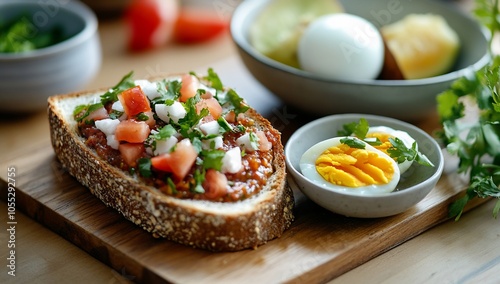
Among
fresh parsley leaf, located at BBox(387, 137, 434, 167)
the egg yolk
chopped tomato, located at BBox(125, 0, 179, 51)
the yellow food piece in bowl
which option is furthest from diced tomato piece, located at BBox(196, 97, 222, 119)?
chopped tomato, located at BBox(125, 0, 179, 51)

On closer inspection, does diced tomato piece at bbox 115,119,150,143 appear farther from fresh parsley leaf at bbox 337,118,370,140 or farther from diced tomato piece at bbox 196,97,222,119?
fresh parsley leaf at bbox 337,118,370,140

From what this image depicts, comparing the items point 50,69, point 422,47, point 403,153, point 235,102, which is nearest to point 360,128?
point 403,153

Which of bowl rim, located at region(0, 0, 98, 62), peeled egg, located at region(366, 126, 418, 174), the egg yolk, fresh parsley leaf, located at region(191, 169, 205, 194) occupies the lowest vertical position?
peeled egg, located at region(366, 126, 418, 174)

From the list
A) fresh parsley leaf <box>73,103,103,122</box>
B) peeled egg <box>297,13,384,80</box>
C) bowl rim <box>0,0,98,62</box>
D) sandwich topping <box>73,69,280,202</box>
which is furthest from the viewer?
bowl rim <box>0,0,98,62</box>

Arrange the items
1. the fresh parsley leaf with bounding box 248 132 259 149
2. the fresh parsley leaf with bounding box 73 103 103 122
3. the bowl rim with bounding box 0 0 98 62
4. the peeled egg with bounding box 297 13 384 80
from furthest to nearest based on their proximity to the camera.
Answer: the bowl rim with bounding box 0 0 98 62 → the peeled egg with bounding box 297 13 384 80 → the fresh parsley leaf with bounding box 73 103 103 122 → the fresh parsley leaf with bounding box 248 132 259 149

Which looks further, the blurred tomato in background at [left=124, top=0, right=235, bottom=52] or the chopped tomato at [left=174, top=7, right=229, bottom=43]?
the chopped tomato at [left=174, top=7, right=229, bottom=43]

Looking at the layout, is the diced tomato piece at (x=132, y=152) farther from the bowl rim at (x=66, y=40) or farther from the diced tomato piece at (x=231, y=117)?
the bowl rim at (x=66, y=40)
